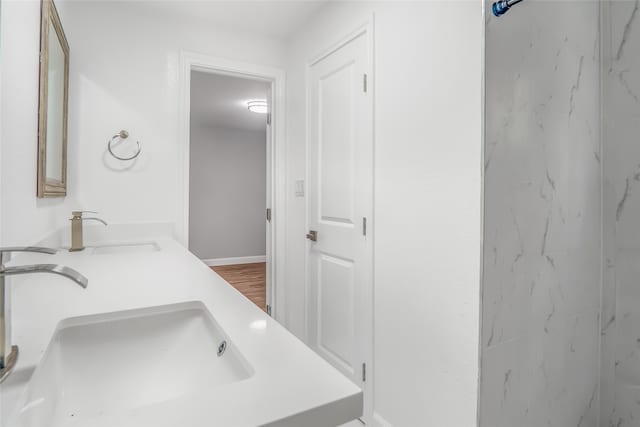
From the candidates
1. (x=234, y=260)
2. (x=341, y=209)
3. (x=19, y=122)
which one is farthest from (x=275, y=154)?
(x=234, y=260)

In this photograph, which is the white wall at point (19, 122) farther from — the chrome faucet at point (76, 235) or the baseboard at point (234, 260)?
the baseboard at point (234, 260)

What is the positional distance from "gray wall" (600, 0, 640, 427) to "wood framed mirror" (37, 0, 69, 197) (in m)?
2.13

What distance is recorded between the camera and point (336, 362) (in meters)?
2.03

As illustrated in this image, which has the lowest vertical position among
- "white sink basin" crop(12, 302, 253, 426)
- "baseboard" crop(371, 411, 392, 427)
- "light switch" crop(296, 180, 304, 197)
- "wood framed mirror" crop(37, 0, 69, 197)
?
"baseboard" crop(371, 411, 392, 427)

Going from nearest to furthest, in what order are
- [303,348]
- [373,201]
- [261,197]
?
[303,348]
[373,201]
[261,197]

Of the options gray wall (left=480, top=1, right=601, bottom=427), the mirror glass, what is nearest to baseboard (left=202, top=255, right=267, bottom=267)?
the mirror glass

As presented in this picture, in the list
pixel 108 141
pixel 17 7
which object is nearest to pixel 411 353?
pixel 17 7

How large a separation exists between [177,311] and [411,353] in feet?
3.43

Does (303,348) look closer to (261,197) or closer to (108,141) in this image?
(108,141)

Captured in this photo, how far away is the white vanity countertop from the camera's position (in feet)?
1.42

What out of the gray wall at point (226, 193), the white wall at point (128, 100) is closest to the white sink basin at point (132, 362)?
the white wall at point (128, 100)

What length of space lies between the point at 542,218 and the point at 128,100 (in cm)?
225

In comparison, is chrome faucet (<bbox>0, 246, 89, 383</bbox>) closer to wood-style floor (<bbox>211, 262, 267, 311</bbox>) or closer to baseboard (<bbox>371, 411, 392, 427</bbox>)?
baseboard (<bbox>371, 411, 392, 427</bbox>)

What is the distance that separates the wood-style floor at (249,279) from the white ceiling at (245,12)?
2581 millimetres
